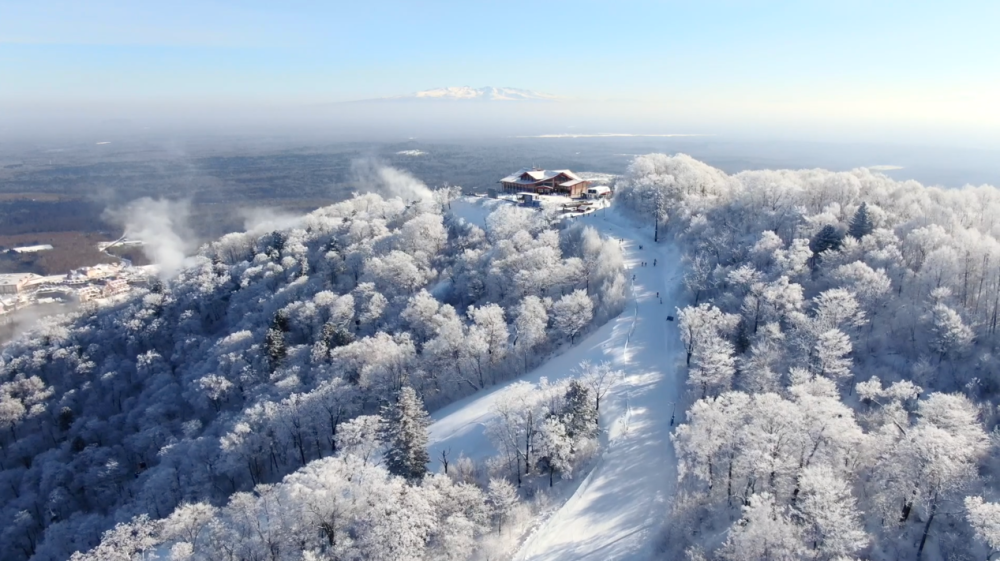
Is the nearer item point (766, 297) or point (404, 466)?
point (404, 466)

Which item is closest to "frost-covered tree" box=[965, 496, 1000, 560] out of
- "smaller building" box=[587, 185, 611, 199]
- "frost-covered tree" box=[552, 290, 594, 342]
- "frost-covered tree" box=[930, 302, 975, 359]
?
"frost-covered tree" box=[930, 302, 975, 359]

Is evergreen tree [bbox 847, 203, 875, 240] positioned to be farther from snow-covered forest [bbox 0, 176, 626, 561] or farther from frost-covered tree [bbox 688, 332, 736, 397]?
frost-covered tree [bbox 688, 332, 736, 397]

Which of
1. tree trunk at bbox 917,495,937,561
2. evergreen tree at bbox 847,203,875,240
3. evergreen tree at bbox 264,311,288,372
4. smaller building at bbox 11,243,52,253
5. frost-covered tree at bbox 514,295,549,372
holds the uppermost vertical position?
evergreen tree at bbox 847,203,875,240

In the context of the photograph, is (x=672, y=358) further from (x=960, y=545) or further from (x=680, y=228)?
(x=680, y=228)

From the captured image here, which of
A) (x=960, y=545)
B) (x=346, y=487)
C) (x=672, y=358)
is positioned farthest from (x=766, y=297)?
(x=346, y=487)

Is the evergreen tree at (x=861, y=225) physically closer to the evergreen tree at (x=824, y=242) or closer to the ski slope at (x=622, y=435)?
the evergreen tree at (x=824, y=242)

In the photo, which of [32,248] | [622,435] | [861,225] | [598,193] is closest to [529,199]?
[598,193]

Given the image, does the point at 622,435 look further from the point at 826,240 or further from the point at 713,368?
the point at 826,240

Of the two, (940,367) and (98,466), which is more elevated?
(940,367)
